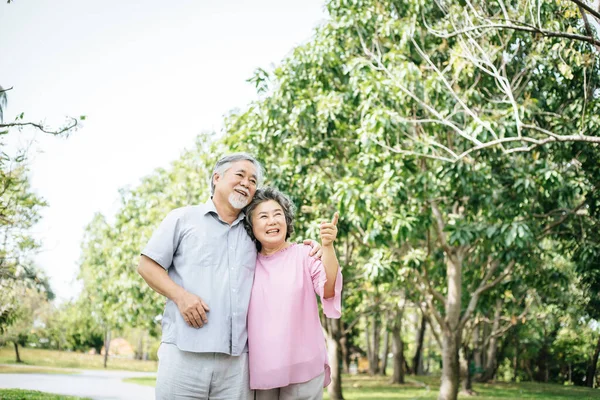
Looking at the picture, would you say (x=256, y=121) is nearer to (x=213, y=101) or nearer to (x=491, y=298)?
(x=213, y=101)

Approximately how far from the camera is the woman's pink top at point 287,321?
9.07 ft

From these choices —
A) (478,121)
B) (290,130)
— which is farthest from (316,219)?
(478,121)

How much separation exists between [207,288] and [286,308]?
0.39 metres

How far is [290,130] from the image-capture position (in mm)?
9922

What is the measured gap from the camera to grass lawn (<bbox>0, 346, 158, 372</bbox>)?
9.82 meters

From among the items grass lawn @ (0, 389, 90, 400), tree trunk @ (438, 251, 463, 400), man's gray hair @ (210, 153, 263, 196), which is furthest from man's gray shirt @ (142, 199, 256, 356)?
tree trunk @ (438, 251, 463, 400)

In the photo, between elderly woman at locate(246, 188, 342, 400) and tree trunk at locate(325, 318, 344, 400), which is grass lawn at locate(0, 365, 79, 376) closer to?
tree trunk at locate(325, 318, 344, 400)

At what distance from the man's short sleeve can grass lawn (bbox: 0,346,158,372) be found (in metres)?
7.17

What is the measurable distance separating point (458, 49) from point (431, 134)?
1.59 meters

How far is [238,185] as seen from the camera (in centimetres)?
299

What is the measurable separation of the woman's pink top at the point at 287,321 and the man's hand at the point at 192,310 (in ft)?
0.82

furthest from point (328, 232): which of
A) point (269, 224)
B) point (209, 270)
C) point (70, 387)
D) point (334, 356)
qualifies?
point (70, 387)

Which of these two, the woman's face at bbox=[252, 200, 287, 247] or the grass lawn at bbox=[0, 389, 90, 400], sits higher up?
the woman's face at bbox=[252, 200, 287, 247]

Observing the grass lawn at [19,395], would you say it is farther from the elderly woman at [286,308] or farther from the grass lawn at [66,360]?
the elderly woman at [286,308]
